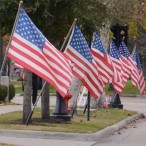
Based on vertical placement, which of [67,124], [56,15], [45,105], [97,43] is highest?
[56,15]

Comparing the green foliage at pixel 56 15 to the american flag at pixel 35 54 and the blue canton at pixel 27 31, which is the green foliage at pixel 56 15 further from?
the blue canton at pixel 27 31

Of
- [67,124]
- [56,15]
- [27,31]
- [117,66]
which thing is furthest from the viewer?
[117,66]

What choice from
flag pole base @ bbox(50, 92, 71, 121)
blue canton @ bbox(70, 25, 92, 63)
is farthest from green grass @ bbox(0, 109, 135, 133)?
blue canton @ bbox(70, 25, 92, 63)

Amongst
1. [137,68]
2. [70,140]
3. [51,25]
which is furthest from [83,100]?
[70,140]

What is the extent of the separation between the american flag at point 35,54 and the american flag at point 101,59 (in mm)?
4401

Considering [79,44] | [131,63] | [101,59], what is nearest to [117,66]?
[131,63]

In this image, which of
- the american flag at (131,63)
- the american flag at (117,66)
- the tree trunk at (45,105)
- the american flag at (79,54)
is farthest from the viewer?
the american flag at (131,63)

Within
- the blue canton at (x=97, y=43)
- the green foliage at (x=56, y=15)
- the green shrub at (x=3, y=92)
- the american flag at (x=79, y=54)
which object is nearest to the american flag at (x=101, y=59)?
the blue canton at (x=97, y=43)

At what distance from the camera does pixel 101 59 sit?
60.0 feet

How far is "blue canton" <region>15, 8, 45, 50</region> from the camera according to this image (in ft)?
41.8

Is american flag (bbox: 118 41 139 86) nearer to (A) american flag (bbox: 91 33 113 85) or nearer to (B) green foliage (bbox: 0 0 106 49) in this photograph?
(A) american flag (bbox: 91 33 113 85)

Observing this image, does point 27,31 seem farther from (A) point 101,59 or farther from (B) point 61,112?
(A) point 101,59

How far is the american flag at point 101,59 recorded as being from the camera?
18.0m

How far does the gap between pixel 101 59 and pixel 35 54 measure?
5853 millimetres
